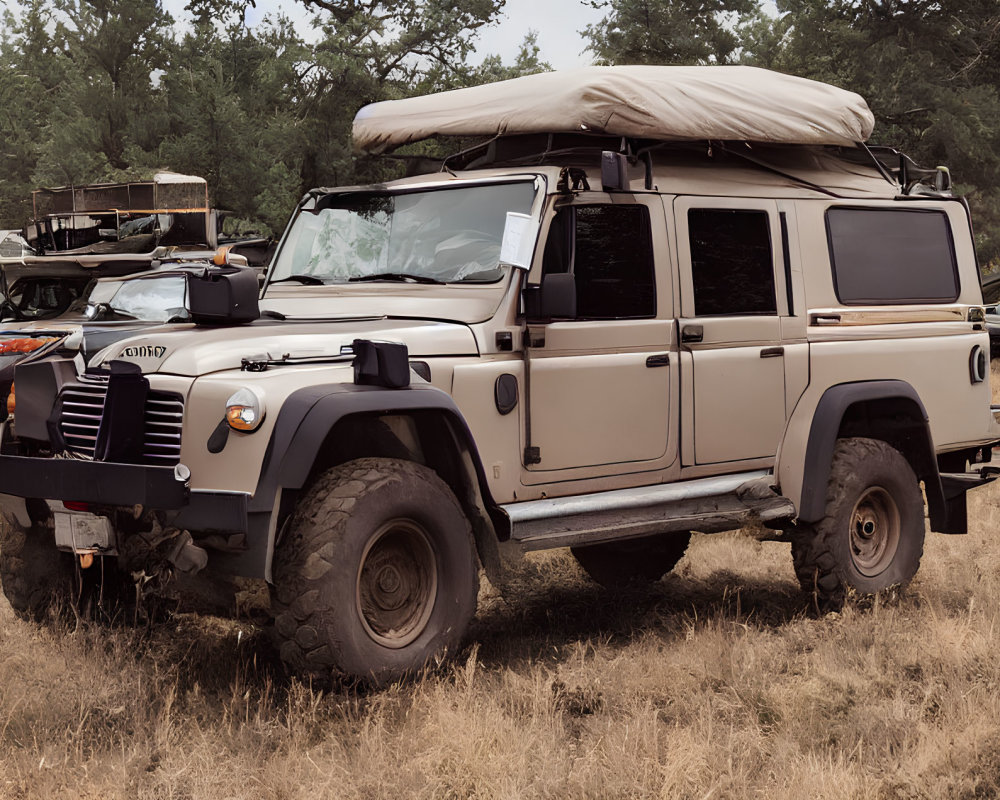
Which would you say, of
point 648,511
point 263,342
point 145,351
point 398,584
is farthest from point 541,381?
point 145,351

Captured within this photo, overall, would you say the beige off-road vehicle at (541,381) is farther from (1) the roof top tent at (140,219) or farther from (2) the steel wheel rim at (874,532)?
(1) the roof top tent at (140,219)

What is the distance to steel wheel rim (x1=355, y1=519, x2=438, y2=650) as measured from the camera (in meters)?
5.27

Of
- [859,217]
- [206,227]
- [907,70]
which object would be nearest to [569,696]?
[859,217]

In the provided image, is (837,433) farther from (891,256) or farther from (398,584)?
(398,584)

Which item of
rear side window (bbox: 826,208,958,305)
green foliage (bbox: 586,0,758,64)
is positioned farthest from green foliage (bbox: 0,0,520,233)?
rear side window (bbox: 826,208,958,305)

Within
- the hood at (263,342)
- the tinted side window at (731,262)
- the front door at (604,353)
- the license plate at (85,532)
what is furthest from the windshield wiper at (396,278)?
the license plate at (85,532)

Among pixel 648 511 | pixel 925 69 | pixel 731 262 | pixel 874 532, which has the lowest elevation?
pixel 874 532

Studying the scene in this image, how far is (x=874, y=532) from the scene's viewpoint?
7504 mm

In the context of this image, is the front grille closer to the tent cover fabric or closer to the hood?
the hood

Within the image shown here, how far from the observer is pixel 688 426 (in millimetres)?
6555

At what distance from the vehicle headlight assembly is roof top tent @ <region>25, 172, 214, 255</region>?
17.0 meters

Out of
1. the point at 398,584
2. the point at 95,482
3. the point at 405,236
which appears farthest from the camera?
the point at 405,236

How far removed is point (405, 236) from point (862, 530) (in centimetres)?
→ 305

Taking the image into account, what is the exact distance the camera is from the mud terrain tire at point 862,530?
277 inches
